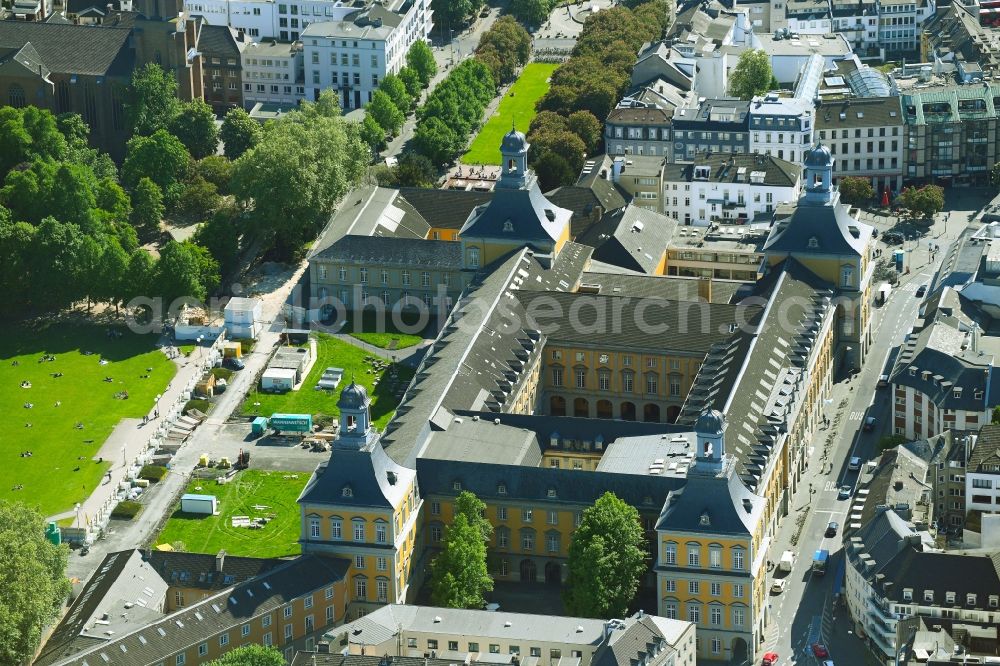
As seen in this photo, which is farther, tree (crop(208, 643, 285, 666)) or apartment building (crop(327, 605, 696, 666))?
apartment building (crop(327, 605, 696, 666))

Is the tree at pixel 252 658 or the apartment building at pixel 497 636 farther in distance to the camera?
the apartment building at pixel 497 636

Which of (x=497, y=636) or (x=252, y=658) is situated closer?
(x=252, y=658)

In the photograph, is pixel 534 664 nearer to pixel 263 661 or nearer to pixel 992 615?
pixel 263 661

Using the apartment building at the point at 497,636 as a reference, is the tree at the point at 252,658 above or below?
above

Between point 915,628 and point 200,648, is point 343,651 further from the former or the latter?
point 915,628

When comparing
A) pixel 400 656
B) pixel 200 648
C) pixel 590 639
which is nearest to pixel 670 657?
pixel 590 639
